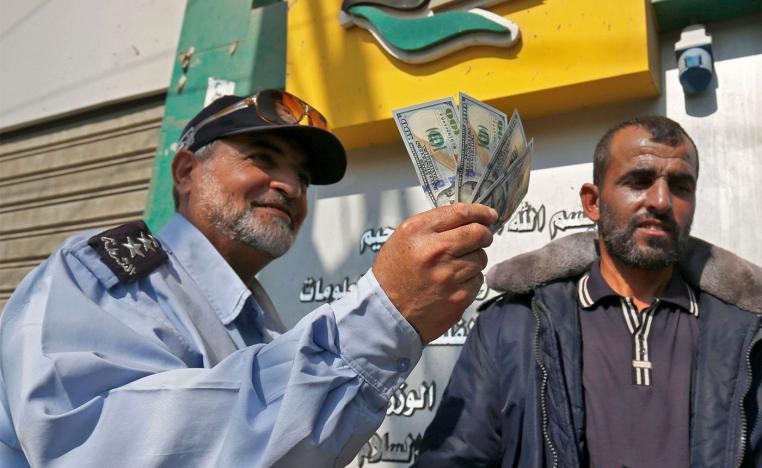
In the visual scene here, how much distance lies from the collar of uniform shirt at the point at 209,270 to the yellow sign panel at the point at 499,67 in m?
1.94

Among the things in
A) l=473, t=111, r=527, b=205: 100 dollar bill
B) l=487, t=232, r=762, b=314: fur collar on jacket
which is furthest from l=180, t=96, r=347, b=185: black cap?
l=473, t=111, r=527, b=205: 100 dollar bill

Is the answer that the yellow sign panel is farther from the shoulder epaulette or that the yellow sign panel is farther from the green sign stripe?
the shoulder epaulette

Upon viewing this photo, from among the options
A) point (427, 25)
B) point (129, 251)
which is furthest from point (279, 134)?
point (427, 25)

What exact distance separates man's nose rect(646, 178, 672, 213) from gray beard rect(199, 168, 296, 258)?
121cm

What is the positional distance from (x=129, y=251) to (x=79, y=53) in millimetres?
5148

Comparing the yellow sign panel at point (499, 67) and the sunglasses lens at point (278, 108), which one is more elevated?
the yellow sign panel at point (499, 67)

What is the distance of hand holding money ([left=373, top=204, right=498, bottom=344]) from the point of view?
1.11m

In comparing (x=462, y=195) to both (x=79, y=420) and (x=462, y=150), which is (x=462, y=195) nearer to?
(x=462, y=150)

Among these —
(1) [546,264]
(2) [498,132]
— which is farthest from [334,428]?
(1) [546,264]

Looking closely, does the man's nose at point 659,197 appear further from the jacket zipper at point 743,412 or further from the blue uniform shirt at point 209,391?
the blue uniform shirt at point 209,391

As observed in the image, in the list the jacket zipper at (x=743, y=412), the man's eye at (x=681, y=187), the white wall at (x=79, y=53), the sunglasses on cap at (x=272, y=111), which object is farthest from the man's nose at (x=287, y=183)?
the white wall at (x=79, y=53)

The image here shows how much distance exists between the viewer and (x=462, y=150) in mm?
1294

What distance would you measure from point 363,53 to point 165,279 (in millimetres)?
2608

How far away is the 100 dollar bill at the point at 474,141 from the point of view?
1.29m
